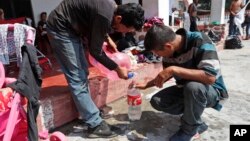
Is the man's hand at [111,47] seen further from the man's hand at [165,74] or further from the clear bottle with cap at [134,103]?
the man's hand at [165,74]

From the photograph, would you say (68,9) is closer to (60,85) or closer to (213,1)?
(60,85)

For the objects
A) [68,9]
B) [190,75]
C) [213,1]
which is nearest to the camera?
[190,75]

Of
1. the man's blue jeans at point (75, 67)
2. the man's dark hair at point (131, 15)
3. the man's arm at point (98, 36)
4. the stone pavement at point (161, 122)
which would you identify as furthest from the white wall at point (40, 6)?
the man's dark hair at point (131, 15)

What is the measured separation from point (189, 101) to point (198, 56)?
40 centimetres

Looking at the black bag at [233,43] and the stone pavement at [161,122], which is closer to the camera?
the stone pavement at [161,122]

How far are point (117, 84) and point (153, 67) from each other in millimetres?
884

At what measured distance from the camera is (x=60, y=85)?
3.48m

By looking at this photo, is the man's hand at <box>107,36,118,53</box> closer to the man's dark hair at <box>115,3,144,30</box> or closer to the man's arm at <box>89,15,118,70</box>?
the man's arm at <box>89,15,118,70</box>

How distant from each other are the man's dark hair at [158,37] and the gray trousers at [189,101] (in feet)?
1.41

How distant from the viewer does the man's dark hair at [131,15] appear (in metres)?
2.45

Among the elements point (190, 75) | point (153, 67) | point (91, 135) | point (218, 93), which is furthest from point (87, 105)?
point (153, 67)

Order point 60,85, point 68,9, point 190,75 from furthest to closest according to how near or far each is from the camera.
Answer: point 60,85, point 68,9, point 190,75

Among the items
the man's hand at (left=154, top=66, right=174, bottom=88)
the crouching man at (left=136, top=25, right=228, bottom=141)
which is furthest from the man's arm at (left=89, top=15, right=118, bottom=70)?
the man's hand at (left=154, top=66, right=174, bottom=88)

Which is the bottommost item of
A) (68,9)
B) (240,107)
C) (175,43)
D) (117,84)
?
(240,107)
